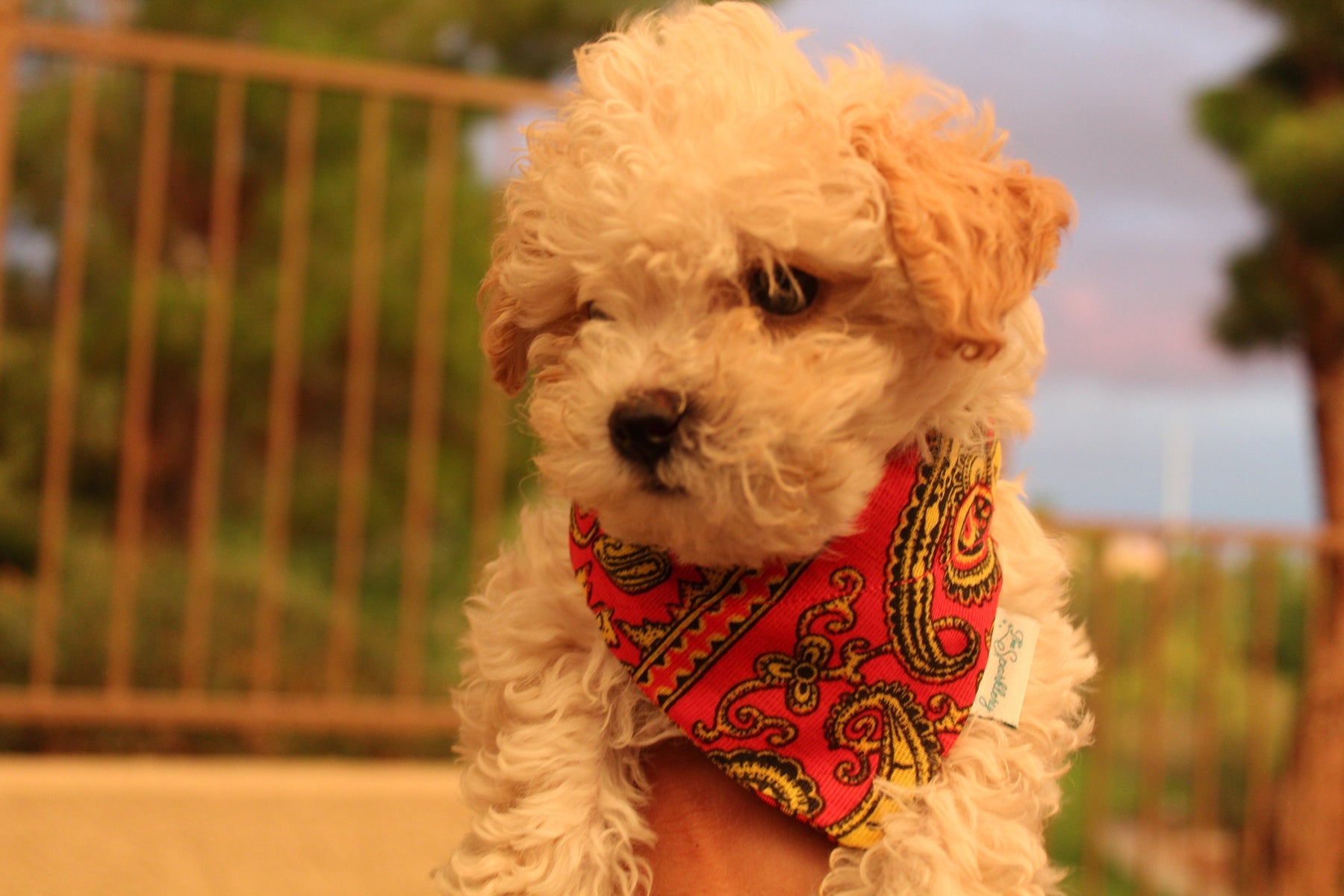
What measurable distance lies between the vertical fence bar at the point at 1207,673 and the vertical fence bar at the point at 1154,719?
17cm

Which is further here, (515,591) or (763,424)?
(515,591)

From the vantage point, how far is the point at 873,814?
1.56 m

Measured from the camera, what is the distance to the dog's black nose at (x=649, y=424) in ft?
4.34

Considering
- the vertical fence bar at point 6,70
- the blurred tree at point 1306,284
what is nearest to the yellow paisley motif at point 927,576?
the vertical fence bar at point 6,70

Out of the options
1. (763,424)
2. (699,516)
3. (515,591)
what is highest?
(763,424)

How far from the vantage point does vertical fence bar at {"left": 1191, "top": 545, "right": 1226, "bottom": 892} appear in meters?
6.36

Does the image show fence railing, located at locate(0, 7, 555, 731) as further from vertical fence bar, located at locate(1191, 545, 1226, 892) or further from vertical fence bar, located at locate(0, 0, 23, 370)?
vertical fence bar, located at locate(1191, 545, 1226, 892)

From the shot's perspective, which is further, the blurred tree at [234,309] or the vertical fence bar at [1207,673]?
the vertical fence bar at [1207,673]

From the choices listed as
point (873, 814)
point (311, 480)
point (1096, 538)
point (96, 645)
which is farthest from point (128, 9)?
point (873, 814)

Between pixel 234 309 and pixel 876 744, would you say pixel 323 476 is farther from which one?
pixel 876 744

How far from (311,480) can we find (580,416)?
5729 mm

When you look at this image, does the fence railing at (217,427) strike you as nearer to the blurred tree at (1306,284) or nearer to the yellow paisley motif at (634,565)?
the yellow paisley motif at (634,565)

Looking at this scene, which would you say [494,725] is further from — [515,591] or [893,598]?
[893,598]

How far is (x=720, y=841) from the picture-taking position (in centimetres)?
163
